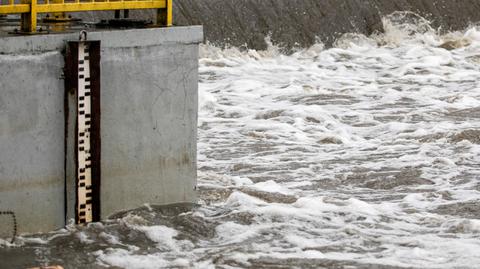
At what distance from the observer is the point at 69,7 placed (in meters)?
7.88

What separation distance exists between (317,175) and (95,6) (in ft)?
11.4

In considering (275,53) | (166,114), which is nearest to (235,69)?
(275,53)

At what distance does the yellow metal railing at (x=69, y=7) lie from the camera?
7.67 meters

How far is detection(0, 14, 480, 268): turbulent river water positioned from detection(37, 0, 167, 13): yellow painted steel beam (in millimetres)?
1449

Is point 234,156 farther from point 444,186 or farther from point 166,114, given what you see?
point 166,114

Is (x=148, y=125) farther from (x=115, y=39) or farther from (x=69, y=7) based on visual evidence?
(x=69, y=7)

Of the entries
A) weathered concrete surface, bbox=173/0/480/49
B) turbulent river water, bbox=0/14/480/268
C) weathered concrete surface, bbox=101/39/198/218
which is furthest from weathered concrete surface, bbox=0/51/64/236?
weathered concrete surface, bbox=173/0/480/49

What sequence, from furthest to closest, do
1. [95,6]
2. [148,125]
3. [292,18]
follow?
[292,18] < [148,125] < [95,6]

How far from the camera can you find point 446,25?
21.4 meters

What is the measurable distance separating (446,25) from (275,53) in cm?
444

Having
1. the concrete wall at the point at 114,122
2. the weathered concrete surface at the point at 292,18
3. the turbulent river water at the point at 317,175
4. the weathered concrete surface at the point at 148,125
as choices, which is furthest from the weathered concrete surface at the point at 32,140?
the weathered concrete surface at the point at 292,18

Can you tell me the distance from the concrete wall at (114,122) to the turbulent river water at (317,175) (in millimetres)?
205

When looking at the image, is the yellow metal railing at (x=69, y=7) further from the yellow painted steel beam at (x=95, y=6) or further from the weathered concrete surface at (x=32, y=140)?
the weathered concrete surface at (x=32, y=140)

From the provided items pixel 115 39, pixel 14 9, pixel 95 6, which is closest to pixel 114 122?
pixel 115 39
